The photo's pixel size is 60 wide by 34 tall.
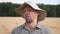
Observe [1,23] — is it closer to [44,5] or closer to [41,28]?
[44,5]

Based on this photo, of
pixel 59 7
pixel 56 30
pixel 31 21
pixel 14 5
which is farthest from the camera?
pixel 59 7

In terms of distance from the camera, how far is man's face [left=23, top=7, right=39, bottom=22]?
2.66 m

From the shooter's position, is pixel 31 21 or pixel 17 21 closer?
pixel 31 21

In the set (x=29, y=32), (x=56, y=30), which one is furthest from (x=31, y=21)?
(x=56, y=30)

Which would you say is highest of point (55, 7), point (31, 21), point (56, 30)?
point (31, 21)

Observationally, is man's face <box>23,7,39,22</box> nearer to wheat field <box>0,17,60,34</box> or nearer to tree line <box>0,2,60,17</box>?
wheat field <box>0,17,60,34</box>

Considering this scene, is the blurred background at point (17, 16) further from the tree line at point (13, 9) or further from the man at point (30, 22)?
the man at point (30, 22)

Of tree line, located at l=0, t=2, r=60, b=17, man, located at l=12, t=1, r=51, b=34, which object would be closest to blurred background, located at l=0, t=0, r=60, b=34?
tree line, located at l=0, t=2, r=60, b=17

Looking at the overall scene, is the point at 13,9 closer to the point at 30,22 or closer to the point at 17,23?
the point at 17,23

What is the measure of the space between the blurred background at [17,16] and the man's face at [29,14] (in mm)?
4522

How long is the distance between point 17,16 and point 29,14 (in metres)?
5.43

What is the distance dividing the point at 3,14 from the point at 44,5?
135cm

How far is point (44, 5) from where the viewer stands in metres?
8.09

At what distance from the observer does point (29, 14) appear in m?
2.70
